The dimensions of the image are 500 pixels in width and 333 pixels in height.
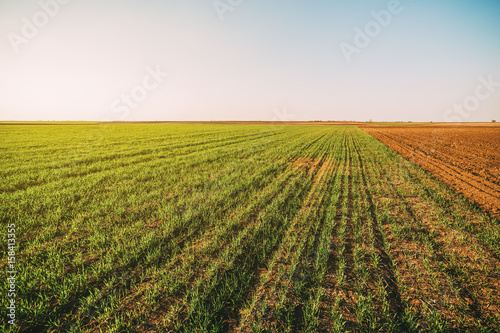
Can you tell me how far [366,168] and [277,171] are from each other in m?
5.84

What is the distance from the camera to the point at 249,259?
14.2ft

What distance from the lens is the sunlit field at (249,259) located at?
3.03m

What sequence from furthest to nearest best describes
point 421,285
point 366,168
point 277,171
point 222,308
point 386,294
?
point 366,168, point 277,171, point 421,285, point 386,294, point 222,308

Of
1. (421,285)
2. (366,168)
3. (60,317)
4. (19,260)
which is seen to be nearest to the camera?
(60,317)

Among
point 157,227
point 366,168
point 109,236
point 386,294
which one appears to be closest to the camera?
point 386,294

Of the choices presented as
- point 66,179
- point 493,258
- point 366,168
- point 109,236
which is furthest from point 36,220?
point 366,168

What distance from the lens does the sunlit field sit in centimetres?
303

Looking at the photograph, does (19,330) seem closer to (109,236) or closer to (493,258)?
(109,236)

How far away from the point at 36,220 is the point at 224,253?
5.60 m

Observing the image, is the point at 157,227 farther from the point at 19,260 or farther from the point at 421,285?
the point at 421,285

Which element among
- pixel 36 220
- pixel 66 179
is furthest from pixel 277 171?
pixel 66 179

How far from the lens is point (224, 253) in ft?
14.7

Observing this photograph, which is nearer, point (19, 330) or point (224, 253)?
point (19, 330)

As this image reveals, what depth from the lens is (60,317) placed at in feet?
9.76
